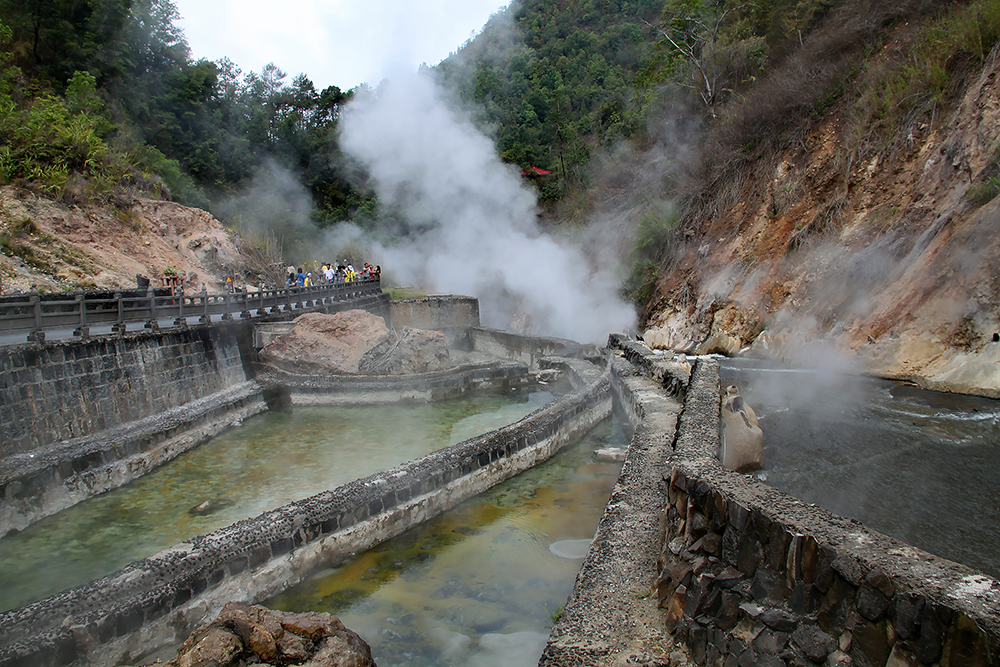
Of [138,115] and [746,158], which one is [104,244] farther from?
[746,158]

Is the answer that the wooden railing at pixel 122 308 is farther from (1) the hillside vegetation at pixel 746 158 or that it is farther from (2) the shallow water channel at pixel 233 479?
(1) the hillside vegetation at pixel 746 158

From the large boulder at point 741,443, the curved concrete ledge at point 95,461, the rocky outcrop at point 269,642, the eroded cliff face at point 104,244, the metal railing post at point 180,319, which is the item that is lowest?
the large boulder at point 741,443

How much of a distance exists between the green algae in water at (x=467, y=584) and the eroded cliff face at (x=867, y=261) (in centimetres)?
599

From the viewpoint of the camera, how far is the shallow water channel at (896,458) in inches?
181

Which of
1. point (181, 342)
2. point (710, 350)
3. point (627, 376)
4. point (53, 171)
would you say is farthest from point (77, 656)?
point (53, 171)

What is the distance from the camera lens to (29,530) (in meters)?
5.85

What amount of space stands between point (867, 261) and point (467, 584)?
10012 mm

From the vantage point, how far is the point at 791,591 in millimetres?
2342

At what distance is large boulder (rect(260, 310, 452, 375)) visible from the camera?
39.4ft

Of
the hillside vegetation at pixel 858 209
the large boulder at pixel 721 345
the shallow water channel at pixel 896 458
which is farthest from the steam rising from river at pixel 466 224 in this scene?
the shallow water channel at pixel 896 458

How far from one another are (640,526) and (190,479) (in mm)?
6006

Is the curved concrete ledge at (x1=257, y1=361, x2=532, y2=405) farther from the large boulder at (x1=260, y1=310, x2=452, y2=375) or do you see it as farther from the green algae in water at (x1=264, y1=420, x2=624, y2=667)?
the green algae in water at (x1=264, y1=420, x2=624, y2=667)

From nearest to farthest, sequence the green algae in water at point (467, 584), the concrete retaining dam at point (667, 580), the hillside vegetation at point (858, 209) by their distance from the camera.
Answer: the concrete retaining dam at point (667, 580), the green algae in water at point (467, 584), the hillside vegetation at point (858, 209)

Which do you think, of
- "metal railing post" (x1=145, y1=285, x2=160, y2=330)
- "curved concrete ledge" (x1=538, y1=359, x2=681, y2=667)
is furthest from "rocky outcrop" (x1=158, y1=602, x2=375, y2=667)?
"metal railing post" (x1=145, y1=285, x2=160, y2=330)
